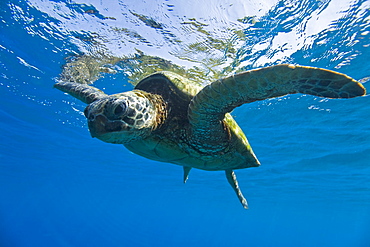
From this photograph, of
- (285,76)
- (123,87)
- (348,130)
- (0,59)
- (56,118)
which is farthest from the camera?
(56,118)

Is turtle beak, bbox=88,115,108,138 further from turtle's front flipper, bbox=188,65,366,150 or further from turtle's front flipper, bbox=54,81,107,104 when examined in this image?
turtle's front flipper, bbox=54,81,107,104

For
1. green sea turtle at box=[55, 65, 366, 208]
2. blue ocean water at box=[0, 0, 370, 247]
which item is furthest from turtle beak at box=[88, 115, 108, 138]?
blue ocean water at box=[0, 0, 370, 247]

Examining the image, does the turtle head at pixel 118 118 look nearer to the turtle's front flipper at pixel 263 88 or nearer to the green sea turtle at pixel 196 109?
the green sea turtle at pixel 196 109

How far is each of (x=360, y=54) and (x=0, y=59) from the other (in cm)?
1319

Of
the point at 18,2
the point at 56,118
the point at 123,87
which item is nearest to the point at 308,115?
the point at 123,87

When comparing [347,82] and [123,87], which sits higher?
[123,87]

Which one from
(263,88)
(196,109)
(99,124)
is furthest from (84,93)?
(263,88)

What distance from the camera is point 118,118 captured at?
2.90m

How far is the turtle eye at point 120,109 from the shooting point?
288cm

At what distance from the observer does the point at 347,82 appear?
2.27 m

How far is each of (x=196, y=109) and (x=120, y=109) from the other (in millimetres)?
1066

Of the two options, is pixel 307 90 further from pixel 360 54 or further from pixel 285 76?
pixel 360 54

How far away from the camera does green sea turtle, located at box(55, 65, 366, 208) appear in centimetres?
245

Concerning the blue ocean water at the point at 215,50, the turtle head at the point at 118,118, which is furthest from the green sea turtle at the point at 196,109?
the blue ocean water at the point at 215,50
